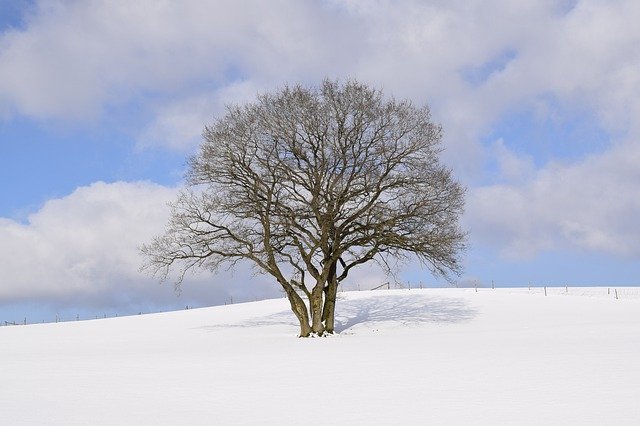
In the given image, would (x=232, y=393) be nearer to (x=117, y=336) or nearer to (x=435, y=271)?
(x=435, y=271)

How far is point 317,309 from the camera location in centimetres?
3409

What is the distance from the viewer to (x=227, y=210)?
34562mm

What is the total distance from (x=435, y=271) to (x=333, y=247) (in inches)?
224

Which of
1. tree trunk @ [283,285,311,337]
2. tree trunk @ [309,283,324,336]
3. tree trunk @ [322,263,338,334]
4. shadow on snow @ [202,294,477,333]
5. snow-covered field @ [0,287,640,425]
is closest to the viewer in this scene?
snow-covered field @ [0,287,640,425]

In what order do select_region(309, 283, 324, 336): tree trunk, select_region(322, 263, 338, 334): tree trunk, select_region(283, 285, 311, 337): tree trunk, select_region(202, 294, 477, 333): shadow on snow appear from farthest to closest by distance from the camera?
select_region(202, 294, 477, 333): shadow on snow
select_region(322, 263, 338, 334): tree trunk
select_region(309, 283, 324, 336): tree trunk
select_region(283, 285, 311, 337): tree trunk

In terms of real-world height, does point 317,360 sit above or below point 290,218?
below

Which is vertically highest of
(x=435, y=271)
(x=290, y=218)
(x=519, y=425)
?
(x=290, y=218)

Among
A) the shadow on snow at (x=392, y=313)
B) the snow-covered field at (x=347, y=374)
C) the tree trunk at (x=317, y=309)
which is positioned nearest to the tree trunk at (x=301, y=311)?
the tree trunk at (x=317, y=309)

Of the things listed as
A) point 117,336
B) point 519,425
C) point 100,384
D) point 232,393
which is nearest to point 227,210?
point 117,336

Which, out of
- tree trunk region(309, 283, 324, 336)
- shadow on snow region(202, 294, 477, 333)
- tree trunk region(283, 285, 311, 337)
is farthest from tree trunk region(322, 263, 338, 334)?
shadow on snow region(202, 294, 477, 333)

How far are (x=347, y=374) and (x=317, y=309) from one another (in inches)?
654

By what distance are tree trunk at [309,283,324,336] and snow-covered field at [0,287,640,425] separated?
1831mm

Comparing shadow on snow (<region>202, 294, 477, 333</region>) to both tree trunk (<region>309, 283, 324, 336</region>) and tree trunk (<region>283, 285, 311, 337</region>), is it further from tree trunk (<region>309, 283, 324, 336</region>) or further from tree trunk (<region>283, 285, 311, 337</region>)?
tree trunk (<region>283, 285, 311, 337</region>)

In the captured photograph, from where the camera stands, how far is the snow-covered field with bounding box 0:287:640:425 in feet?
39.5
